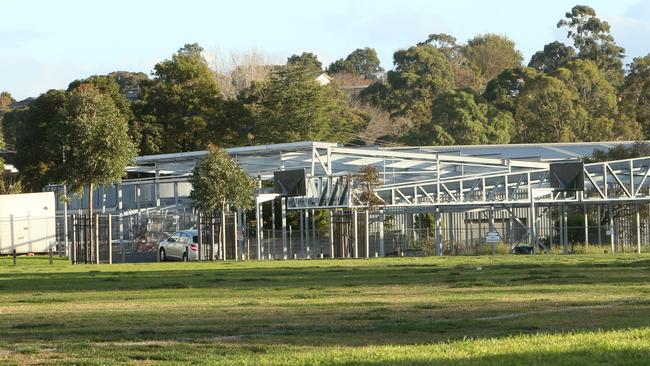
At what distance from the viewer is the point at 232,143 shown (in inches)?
3499

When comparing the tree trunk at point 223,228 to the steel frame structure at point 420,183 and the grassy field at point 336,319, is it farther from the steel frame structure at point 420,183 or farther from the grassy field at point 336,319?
the grassy field at point 336,319

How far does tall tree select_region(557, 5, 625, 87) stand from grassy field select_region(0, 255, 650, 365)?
330 ft

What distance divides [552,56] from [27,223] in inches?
3311

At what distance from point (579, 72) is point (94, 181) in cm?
6448

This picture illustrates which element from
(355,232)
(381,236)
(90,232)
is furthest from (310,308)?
(381,236)

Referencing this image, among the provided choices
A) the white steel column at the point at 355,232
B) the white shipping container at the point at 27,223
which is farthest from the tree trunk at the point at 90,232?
the white steel column at the point at 355,232

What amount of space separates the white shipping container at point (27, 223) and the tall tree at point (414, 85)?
57070 millimetres

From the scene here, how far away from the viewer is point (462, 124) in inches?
3986

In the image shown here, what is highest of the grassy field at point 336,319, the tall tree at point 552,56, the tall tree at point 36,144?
the tall tree at point 552,56

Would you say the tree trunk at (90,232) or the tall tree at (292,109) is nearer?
the tree trunk at (90,232)

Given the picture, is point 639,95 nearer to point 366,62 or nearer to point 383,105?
point 383,105

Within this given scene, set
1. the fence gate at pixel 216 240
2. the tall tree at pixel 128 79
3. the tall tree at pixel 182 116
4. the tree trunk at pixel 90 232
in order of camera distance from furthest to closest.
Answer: the tall tree at pixel 128 79 → the tall tree at pixel 182 116 → the fence gate at pixel 216 240 → the tree trunk at pixel 90 232

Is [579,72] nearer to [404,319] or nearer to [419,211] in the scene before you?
[419,211]

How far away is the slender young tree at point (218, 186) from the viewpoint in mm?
57031
